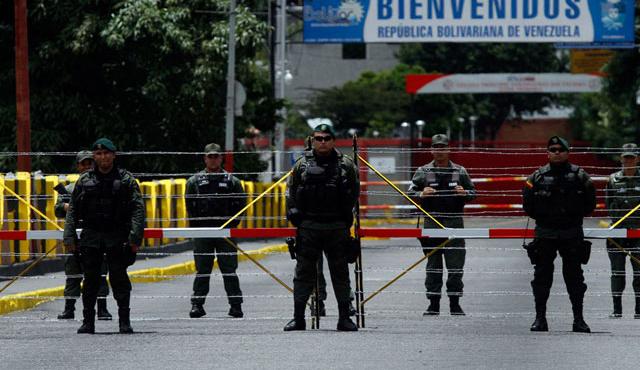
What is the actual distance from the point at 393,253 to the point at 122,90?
9.89m

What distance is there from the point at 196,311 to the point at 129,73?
19.9 metres

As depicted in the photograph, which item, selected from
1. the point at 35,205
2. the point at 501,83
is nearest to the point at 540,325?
the point at 35,205

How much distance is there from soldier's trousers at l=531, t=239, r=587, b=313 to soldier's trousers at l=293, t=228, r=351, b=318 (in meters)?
1.67

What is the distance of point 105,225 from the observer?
1330 cm

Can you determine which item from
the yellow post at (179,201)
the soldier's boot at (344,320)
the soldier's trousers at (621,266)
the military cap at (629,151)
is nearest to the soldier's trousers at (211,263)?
the soldier's boot at (344,320)

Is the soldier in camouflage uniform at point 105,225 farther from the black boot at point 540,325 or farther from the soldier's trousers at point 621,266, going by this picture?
the soldier's trousers at point 621,266

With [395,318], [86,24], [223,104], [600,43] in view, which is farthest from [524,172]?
[395,318]

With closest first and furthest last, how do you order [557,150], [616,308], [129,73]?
[557,150] → [616,308] → [129,73]

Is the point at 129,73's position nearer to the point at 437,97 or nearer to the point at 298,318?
the point at 298,318

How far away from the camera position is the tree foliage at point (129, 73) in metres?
32.4

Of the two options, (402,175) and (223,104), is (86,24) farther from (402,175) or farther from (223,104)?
(402,175)

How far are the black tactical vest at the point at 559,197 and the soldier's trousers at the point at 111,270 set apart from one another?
3609 millimetres

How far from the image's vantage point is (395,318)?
1482cm

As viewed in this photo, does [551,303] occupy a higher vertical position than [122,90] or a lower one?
lower
